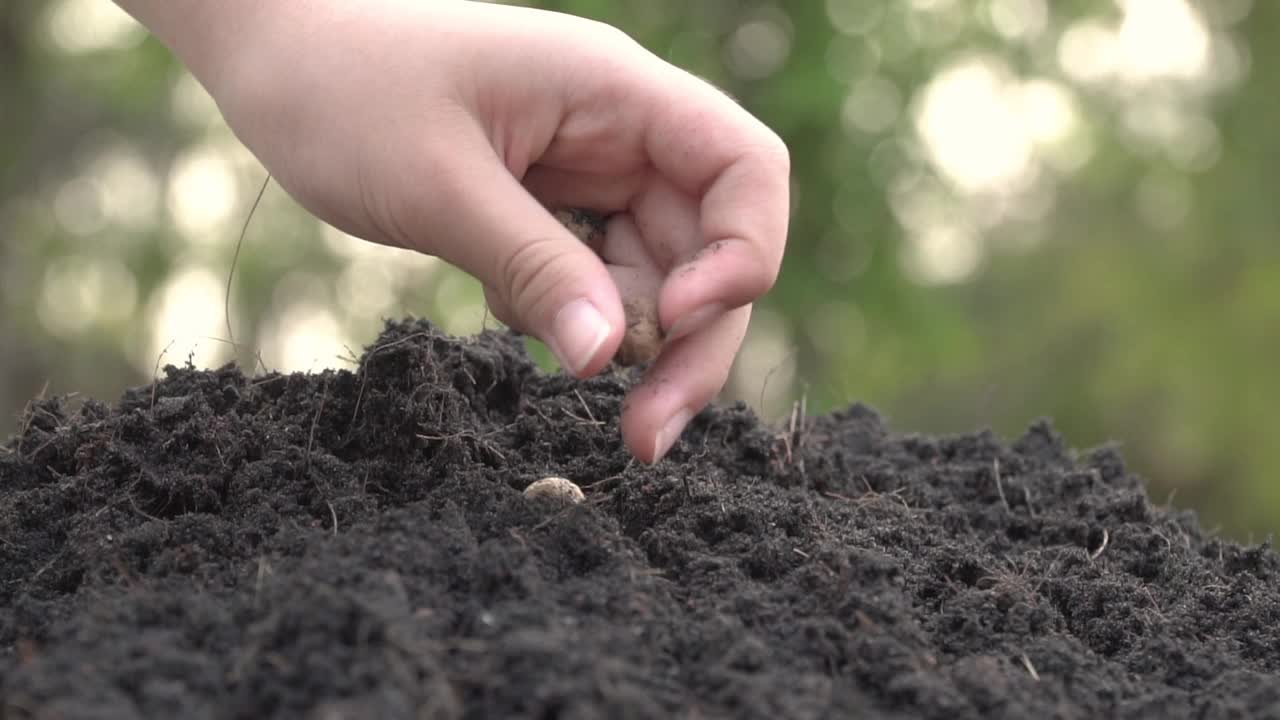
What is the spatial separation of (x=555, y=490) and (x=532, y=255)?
14.0 inches

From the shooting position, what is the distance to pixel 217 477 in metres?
1.56

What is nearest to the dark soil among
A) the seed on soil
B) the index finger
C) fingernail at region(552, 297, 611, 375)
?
the seed on soil

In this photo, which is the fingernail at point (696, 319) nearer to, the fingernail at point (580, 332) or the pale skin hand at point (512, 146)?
the pale skin hand at point (512, 146)

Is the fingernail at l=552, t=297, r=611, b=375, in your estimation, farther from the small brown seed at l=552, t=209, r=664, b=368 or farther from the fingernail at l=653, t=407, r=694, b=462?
the fingernail at l=653, t=407, r=694, b=462

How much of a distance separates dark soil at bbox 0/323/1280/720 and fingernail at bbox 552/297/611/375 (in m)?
0.21

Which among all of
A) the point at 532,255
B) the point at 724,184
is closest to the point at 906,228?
the point at 724,184

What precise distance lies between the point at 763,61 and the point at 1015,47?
1366mm

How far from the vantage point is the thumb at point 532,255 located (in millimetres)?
1346

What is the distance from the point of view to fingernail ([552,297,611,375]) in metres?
1.33

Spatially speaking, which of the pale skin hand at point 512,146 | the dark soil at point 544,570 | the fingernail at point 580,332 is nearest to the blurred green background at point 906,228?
the dark soil at point 544,570

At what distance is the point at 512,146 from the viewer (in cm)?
150

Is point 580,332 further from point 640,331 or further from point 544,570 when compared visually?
point 544,570

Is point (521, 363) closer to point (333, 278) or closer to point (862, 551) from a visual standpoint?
point (862, 551)

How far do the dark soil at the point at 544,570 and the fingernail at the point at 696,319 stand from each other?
25cm
